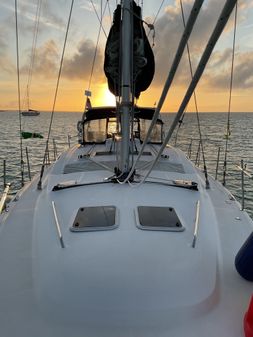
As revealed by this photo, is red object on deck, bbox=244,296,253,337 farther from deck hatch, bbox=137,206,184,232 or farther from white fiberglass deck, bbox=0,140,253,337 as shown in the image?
deck hatch, bbox=137,206,184,232

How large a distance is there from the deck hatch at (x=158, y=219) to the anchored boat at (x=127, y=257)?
13 millimetres

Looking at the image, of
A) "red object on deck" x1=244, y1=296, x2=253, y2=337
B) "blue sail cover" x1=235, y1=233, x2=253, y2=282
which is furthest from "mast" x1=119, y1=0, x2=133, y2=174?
"red object on deck" x1=244, y1=296, x2=253, y2=337

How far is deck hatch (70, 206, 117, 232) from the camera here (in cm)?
360

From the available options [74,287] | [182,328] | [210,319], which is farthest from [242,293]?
[74,287]

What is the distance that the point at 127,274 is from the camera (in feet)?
9.42

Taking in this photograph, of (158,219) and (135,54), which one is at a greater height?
(135,54)

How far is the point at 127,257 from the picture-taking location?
308cm

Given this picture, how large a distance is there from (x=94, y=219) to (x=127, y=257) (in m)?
0.83

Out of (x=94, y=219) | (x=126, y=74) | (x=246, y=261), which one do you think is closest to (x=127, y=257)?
(x=94, y=219)

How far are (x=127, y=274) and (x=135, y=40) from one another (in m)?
3.93

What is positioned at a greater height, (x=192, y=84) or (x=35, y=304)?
(x=192, y=84)

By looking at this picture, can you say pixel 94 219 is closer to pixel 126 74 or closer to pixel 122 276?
pixel 122 276

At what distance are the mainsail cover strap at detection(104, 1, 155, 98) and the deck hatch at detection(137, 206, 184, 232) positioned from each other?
2139 mm

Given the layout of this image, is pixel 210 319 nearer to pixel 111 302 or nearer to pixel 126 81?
pixel 111 302
